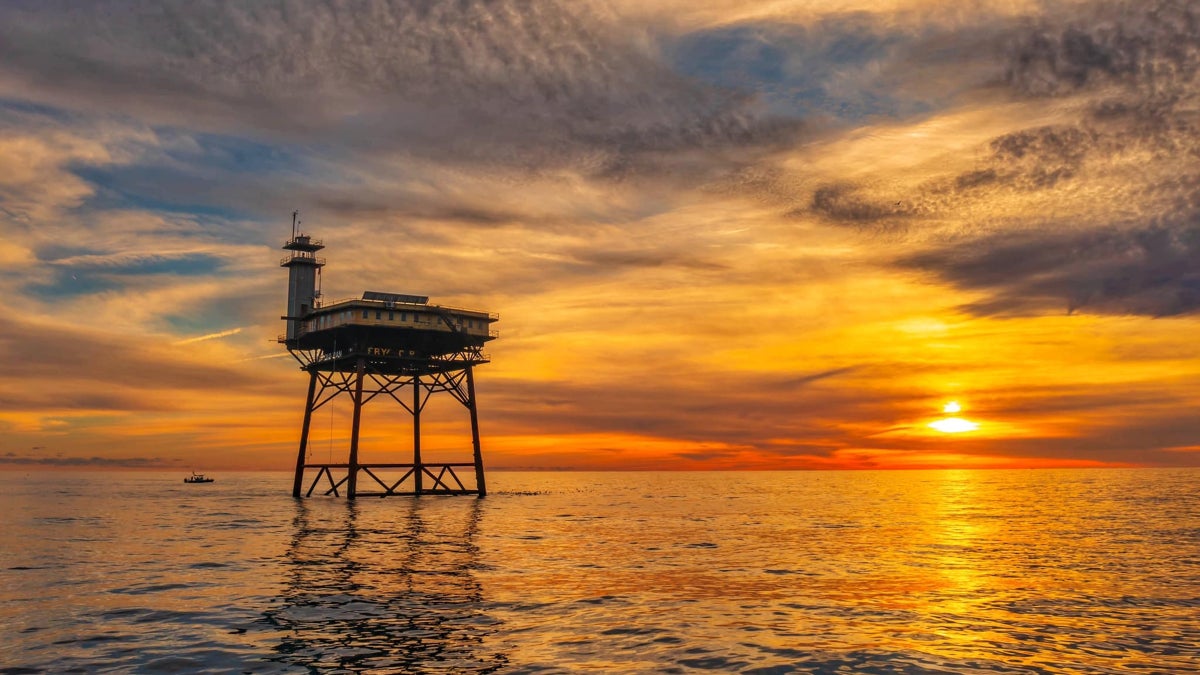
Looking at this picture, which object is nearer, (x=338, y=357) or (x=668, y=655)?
(x=668, y=655)

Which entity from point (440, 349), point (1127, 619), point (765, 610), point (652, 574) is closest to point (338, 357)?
point (440, 349)

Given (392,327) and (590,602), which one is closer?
(590,602)

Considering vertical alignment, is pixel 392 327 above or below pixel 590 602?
above

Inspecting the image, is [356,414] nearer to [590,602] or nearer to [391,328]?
[391,328]

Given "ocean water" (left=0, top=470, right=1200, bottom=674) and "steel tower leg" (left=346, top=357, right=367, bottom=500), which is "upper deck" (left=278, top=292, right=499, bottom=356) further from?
"ocean water" (left=0, top=470, right=1200, bottom=674)

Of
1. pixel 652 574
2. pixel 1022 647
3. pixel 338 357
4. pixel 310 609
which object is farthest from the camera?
pixel 338 357

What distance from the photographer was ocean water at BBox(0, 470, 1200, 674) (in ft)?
63.3

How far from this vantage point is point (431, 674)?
1741 cm

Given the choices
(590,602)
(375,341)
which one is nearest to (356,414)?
(375,341)

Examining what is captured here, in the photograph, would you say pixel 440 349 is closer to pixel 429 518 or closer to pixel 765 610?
pixel 429 518

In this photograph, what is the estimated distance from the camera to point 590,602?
26.7 m

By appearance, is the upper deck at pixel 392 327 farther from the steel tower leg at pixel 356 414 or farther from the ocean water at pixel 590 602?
the ocean water at pixel 590 602

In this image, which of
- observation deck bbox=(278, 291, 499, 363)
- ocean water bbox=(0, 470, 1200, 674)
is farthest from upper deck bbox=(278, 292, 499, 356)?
ocean water bbox=(0, 470, 1200, 674)

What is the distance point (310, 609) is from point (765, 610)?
1248 centimetres
